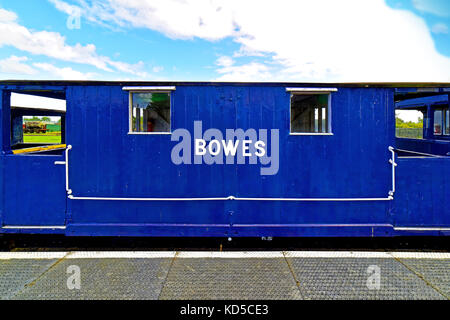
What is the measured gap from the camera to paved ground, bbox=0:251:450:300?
353 centimetres

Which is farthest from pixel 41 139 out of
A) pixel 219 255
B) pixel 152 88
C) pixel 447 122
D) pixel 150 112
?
pixel 447 122

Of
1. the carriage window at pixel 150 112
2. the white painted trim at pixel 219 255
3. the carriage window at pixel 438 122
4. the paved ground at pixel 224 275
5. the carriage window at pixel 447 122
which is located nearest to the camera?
the paved ground at pixel 224 275

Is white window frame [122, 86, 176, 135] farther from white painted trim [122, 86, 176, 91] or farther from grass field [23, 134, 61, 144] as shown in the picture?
grass field [23, 134, 61, 144]

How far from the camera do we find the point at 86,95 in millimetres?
4602

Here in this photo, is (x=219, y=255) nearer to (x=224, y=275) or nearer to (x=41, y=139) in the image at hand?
(x=224, y=275)

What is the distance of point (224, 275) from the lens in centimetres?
397

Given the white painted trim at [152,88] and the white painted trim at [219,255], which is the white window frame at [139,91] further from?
the white painted trim at [219,255]

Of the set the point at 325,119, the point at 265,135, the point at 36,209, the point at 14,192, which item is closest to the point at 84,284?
the point at 36,209

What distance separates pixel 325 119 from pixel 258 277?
280 centimetres

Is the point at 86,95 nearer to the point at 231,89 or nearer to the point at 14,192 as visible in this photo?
the point at 14,192

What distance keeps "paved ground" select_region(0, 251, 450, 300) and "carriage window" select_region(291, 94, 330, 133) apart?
6.99 ft

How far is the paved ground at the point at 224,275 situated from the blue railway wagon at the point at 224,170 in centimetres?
40

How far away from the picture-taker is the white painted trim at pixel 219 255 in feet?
14.8

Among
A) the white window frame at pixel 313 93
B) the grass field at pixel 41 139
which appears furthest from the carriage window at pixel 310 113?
the grass field at pixel 41 139
